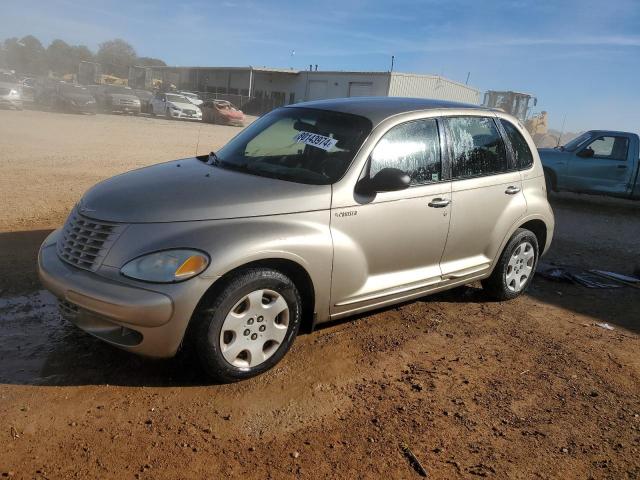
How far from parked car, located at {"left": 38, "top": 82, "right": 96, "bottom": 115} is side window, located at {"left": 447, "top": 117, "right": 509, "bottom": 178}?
2538 centimetres

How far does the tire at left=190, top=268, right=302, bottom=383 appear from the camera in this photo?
3.04 meters

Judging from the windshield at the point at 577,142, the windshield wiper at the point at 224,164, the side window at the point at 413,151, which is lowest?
the windshield wiper at the point at 224,164

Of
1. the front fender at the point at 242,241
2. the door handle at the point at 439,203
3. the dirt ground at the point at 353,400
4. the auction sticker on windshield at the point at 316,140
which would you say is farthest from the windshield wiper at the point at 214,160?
the door handle at the point at 439,203

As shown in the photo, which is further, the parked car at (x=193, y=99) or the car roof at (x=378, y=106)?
the parked car at (x=193, y=99)

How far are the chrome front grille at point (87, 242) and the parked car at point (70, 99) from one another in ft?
83.6

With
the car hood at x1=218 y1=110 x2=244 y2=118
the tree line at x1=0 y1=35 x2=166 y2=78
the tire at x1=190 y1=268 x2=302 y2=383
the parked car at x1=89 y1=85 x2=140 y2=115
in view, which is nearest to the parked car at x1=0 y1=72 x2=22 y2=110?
the parked car at x1=89 y1=85 x2=140 y2=115

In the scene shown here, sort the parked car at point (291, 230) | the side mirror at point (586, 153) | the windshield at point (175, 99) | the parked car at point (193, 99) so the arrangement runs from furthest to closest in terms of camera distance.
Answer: the parked car at point (193, 99)
the windshield at point (175, 99)
the side mirror at point (586, 153)
the parked car at point (291, 230)

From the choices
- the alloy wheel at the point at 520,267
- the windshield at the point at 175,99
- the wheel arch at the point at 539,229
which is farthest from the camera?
the windshield at the point at 175,99

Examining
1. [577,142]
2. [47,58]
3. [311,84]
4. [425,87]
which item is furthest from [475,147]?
[47,58]

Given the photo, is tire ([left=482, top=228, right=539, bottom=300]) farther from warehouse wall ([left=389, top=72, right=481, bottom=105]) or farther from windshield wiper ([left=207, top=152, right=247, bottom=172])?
warehouse wall ([left=389, top=72, right=481, bottom=105])

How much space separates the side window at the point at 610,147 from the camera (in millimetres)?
11758

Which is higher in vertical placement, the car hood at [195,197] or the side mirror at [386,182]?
the side mirror at [386,182]

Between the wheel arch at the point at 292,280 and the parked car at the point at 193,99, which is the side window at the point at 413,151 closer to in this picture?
the wheel arch at the point at 292,280

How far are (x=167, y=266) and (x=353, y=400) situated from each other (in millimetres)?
1388
